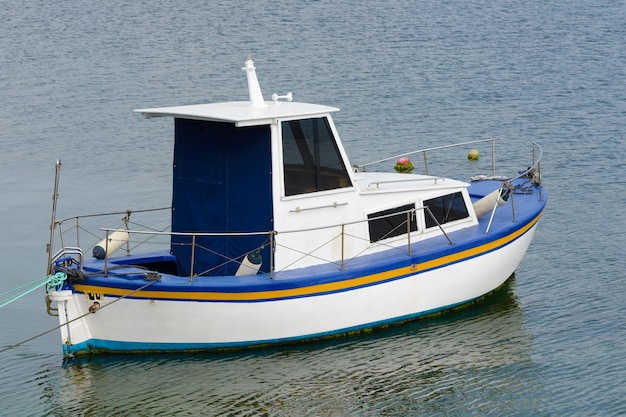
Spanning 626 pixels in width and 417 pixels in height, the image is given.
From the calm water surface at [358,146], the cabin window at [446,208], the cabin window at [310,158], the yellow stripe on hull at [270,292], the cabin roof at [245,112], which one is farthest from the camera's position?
the cabin window at [446,208]

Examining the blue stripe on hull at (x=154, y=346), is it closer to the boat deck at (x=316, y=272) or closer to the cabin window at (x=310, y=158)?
the boat deck at (x=316, y=272)

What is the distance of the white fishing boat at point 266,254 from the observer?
15414 millimetres

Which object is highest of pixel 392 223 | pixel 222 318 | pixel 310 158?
pixel 310 158

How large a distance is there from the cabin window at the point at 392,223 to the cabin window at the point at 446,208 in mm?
328

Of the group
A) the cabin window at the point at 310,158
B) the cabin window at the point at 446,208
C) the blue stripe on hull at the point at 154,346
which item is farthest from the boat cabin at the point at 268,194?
the blue stripe on hull at the point at 154,346

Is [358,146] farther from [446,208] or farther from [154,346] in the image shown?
[154,346]

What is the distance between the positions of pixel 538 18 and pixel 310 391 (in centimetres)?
3722

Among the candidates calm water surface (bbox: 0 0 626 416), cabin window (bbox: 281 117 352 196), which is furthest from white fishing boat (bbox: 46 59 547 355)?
calm water surface (bbox: 0 0 626 416)

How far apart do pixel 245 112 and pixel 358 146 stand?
1466 cm

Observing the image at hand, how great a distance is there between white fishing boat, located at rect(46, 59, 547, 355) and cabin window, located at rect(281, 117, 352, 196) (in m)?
0.02

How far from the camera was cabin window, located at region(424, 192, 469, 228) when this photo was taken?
17422 mm

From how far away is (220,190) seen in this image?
16.3m

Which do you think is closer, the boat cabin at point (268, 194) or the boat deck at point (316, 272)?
the boat deck at point (316, 272)

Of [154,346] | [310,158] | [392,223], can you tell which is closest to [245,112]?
[310,158]
